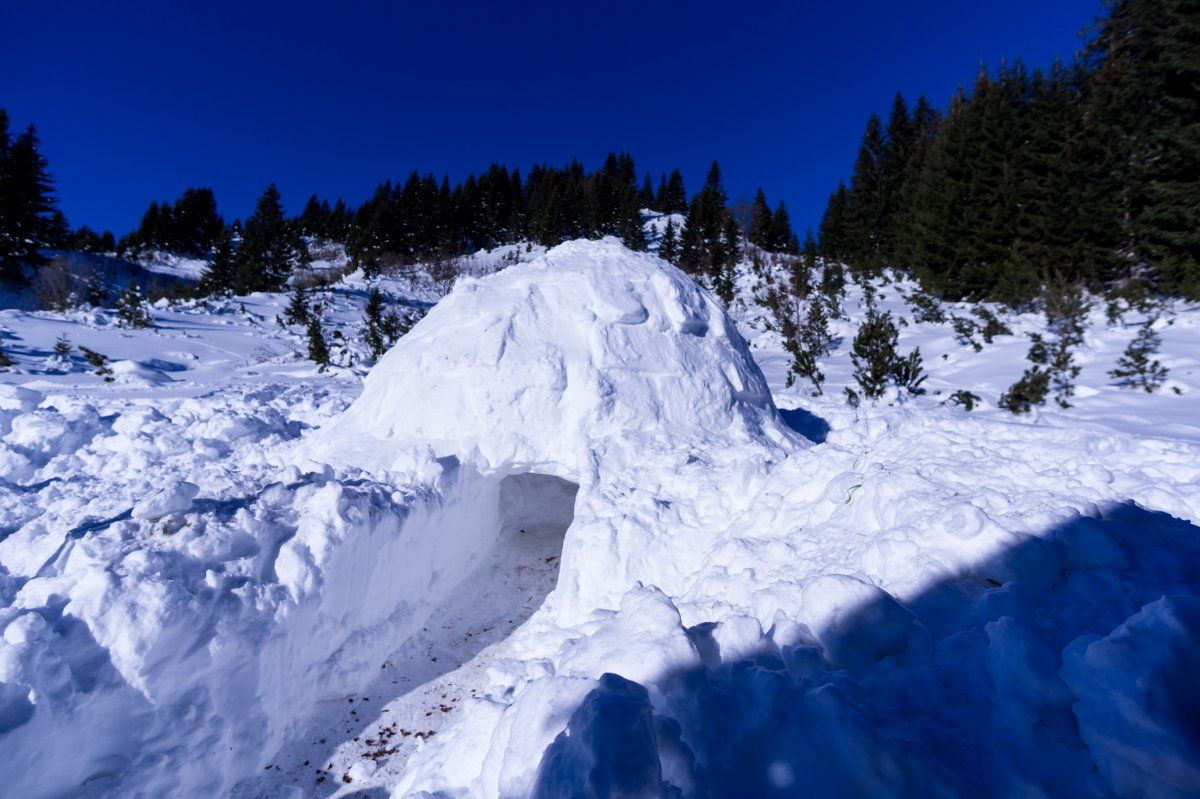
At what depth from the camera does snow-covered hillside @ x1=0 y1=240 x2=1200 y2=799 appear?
5.38 feet

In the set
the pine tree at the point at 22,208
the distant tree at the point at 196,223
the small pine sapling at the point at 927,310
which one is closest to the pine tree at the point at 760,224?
the small pine sapling at the point at 927,310

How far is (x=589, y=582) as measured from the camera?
13.5ft

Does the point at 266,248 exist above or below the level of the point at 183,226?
below

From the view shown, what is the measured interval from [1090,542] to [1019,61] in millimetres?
35490

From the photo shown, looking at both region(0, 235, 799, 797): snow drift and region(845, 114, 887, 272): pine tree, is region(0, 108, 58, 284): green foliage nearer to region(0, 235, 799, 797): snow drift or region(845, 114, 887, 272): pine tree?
region(0, 235, 799, 797): snow drift

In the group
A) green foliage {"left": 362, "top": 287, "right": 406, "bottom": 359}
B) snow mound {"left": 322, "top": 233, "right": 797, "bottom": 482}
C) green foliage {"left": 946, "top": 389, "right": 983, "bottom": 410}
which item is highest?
green foliage {"left": 362, "top": 287, "right": 406, "bottom": 359}

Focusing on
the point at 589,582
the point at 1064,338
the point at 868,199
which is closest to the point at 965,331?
the point at 1064,338

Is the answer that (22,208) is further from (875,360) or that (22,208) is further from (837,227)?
(837,227)

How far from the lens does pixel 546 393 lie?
536 cm

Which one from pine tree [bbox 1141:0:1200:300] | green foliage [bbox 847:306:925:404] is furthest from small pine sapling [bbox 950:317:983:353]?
pine tree [bbox 1141:0:1200:300]

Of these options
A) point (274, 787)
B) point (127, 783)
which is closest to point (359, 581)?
point (274, 787)

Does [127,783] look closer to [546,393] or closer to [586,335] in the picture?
[546,393]

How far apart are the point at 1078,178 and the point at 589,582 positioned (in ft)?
78.1

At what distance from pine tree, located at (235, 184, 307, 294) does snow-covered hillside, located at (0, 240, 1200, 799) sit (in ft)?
85.7
